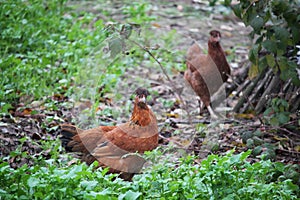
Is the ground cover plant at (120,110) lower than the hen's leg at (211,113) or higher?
higher

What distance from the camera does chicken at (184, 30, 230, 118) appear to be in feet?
21.3

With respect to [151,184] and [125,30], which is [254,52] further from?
[151,184]

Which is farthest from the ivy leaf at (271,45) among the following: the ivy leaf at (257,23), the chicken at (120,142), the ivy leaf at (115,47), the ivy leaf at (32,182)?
the ivy leaf at (32,182)

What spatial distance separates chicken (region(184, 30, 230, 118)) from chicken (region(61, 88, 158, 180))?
1.71 meters

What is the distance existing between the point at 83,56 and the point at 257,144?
308cm

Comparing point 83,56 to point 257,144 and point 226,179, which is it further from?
point 226,179

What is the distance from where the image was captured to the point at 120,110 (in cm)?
627

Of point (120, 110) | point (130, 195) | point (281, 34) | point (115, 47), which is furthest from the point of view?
point (120, 110)

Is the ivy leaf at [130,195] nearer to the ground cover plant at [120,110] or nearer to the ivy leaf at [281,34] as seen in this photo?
the ground cover plant at [120,110]

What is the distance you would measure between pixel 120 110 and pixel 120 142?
1.65 meters

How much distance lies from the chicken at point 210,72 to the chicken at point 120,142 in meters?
1.71

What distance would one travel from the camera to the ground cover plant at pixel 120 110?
Result: 348 cm

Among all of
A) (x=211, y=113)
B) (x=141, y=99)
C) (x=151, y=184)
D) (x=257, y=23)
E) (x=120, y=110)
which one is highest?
(x=257, y=23)

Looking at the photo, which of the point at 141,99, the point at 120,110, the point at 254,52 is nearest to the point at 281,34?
the point at 254,52
